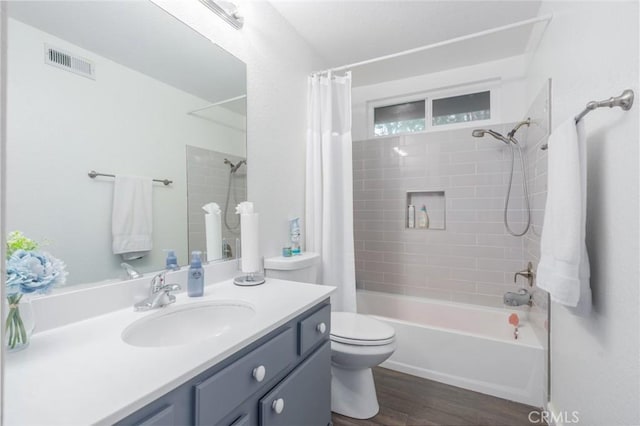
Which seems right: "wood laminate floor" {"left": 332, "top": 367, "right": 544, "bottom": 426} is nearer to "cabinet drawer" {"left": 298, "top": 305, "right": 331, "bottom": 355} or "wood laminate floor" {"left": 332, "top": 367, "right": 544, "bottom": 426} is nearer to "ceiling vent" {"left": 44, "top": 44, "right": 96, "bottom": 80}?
"cabinet drawer" {"left": 298, "top": 305, "right": 331, "bottom": 355}

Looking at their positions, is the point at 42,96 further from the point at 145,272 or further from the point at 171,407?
the point at 171,407

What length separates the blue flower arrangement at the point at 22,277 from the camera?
28.0 inches

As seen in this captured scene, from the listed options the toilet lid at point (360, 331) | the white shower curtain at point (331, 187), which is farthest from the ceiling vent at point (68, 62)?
the toilet lid at point (360, 331)

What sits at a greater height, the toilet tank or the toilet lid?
the toilet tank

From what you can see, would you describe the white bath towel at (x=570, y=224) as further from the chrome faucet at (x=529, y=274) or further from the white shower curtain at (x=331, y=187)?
the white shower curtain at (x=331, y=187)

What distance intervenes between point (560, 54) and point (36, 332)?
2516 millimetres

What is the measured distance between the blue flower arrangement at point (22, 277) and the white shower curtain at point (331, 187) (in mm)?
1583

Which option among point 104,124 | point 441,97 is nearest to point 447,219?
point 441,97

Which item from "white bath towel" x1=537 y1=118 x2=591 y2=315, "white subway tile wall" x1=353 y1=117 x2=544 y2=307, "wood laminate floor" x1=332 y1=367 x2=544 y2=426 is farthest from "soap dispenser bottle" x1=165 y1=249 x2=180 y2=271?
"white subway tile wall" x1=353 y1=117 x2=544 y2=307

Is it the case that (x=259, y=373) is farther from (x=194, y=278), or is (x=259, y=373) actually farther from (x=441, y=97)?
(x=441, y=97)

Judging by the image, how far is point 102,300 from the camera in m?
1.03

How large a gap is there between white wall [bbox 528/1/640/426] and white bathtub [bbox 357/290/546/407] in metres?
0.33

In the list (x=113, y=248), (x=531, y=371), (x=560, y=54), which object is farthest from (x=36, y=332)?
(x=560, y=54)

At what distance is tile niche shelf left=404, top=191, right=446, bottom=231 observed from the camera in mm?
2734
